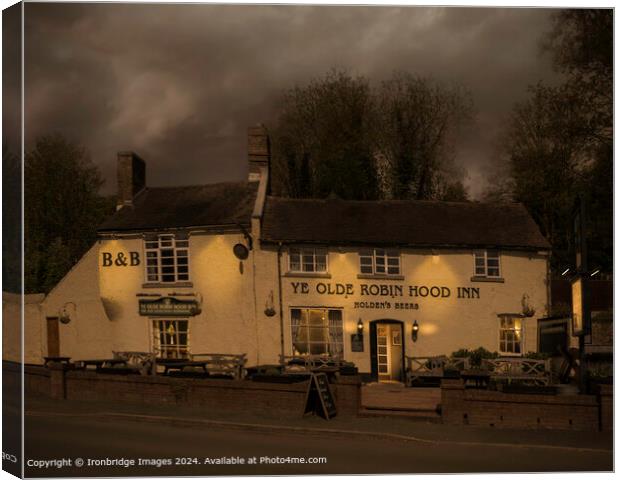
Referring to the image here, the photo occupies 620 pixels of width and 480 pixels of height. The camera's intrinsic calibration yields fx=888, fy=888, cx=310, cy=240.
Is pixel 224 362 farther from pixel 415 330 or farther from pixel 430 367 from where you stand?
pixel 430 367

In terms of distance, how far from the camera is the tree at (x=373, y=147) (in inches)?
513

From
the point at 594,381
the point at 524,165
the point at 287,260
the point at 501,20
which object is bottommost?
the point at 594,381

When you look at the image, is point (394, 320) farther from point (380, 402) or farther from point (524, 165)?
point (524, 165)

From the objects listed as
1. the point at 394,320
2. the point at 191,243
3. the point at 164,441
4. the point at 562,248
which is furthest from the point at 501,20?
the point at 164,441

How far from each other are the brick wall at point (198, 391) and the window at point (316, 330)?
1.97 feet

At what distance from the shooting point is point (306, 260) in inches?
561

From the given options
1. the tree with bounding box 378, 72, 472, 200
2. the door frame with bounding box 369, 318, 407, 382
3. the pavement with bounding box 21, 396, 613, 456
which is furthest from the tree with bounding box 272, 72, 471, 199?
the pavement with bounding box 21, 396, 613, 456

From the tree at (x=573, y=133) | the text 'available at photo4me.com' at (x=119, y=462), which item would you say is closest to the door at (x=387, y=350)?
the tree at (x=573, y=133)

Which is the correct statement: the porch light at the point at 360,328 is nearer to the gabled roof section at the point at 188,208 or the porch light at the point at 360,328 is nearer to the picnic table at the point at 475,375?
the picnic table at the point at 475,375

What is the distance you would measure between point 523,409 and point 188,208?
19.4 ft

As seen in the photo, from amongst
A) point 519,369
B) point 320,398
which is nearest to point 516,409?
point 519,369

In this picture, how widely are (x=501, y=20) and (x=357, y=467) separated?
638 centimetres

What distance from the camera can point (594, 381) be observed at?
13227 mm

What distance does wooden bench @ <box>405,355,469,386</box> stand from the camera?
1363cm
